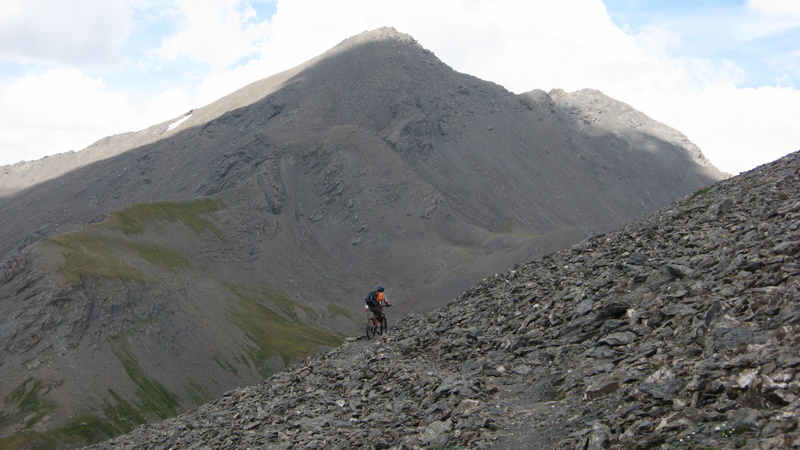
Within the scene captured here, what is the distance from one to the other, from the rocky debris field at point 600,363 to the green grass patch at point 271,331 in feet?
299

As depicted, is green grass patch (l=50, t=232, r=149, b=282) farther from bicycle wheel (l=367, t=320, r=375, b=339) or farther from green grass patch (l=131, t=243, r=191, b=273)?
bicycle wheel (l=367, t=320, r=375, b=339)

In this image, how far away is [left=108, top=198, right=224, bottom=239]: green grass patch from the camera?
456 feet

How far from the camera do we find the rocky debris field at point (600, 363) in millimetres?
11609

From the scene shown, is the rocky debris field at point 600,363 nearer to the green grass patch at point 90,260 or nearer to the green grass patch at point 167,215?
the green grass patch at point 90,260

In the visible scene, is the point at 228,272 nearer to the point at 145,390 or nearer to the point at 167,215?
the point at 167,215

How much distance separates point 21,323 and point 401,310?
6910 centimetres

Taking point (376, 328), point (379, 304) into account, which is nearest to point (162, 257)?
point (376, 328)

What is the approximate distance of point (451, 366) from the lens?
22.1m

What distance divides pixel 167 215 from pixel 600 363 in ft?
480

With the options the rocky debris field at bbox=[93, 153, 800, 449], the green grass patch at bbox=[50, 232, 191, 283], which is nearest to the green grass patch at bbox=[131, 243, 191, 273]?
the green grass patch at bbox=[50, 232, 191, 283]

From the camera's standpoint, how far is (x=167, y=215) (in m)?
152

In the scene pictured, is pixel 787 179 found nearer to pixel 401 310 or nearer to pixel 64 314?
pixel 64 314

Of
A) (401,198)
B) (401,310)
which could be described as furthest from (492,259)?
(401,198)

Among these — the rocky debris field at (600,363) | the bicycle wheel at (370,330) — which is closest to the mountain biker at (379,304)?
the bicycle wheel at (370,330)
